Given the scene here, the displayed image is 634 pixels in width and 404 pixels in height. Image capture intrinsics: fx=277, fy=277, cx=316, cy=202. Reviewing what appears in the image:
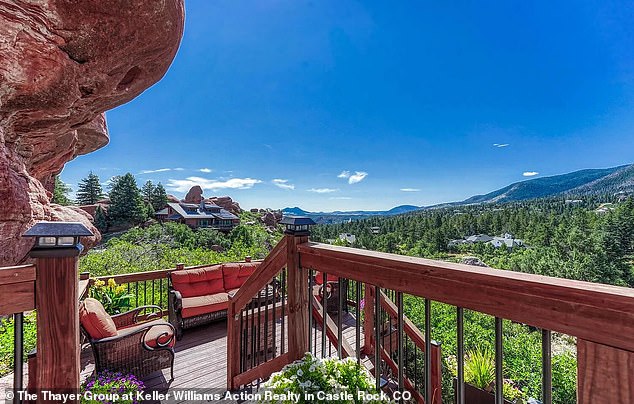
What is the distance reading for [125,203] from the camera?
26.7 meters

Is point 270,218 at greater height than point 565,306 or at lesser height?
lesser

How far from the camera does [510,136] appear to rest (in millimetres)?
34406

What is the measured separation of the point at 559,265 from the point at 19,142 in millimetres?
28108

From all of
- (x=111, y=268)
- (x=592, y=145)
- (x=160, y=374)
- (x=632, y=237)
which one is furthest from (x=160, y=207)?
(x=592, y=145)

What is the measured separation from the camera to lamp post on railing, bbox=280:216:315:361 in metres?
1.77

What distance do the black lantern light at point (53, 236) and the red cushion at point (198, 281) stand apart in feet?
13.9

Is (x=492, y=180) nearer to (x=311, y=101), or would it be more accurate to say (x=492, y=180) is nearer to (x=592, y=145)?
(x=592, y=145)

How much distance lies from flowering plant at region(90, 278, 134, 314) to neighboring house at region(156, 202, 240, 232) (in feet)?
78.8

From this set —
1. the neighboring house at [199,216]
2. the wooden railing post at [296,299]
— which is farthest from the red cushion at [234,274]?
A: the neighboring house at [199,216]

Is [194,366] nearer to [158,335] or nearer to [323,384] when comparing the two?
[158,335]

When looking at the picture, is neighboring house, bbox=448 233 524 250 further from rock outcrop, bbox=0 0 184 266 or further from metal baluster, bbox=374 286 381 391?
metal baluster, bbox=374 286 381 391

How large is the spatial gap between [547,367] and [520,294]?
9.4 inches

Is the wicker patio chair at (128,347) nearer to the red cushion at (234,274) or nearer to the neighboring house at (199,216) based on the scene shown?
the red cushion at (234,274)

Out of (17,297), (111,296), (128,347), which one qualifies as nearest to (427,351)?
(17,297)
